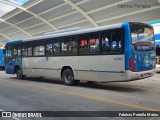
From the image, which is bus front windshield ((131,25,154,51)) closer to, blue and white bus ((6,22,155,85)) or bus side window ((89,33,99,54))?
blue and white bus ((6,22,155,85))

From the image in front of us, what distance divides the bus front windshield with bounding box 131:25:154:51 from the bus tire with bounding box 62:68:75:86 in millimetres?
4194

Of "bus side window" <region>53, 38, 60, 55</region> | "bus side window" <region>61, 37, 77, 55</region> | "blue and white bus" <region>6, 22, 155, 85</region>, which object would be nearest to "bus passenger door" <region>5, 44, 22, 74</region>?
"blue and white bus" <region>6, 22, 155, 85</region>

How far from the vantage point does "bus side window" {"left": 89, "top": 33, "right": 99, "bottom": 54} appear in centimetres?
1260

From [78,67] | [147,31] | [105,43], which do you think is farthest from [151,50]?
[78,67]

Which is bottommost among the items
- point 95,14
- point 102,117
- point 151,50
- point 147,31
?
point 102,117

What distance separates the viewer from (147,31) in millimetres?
12242

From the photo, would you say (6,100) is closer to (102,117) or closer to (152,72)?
(102,117)

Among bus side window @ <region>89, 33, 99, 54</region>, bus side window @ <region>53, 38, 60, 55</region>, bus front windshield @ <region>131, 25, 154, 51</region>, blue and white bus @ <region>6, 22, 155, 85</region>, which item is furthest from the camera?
bus side window @ <region>53, 38, 60, 55</region>

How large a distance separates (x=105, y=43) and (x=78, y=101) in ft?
12.0

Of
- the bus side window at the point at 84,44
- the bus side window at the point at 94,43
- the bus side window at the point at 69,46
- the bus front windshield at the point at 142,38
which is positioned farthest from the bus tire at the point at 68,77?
the bus front windshield at the point at 142,38

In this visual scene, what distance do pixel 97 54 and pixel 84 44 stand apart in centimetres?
111

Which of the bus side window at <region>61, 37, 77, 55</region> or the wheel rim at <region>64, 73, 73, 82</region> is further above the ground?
the bus side window at <region>61, 37, 77, 55</region>

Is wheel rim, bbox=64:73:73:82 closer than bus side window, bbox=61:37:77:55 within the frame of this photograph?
No

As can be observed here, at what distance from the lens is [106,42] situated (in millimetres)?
12133
